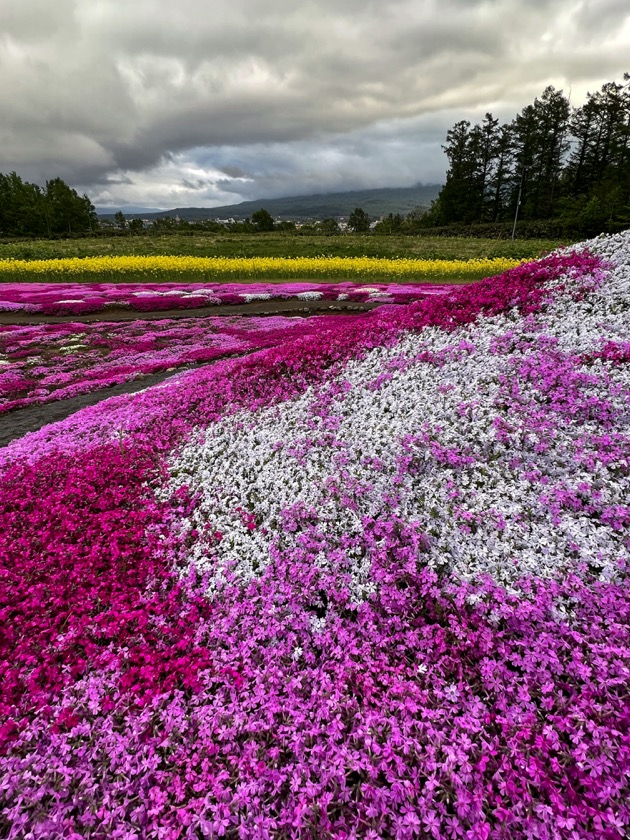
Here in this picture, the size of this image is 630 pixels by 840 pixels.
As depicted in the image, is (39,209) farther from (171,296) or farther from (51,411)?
(51,411)

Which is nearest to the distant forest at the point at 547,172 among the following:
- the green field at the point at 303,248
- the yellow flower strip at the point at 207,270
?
the green field at the point at 303,248

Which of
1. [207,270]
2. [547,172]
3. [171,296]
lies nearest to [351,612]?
[171,296]

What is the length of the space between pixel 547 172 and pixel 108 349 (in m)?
117

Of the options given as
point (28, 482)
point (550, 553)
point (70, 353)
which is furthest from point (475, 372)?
point (70, 353)

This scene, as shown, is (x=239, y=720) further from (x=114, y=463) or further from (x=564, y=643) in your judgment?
(x=114, y=463)

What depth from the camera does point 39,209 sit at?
109250 millimetres

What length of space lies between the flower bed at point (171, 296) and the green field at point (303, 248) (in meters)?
29.9

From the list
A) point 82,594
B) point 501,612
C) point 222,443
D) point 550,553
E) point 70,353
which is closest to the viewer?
point 501,612

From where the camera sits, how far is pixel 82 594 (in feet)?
19.4

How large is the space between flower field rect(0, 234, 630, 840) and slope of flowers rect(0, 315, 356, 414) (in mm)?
8016

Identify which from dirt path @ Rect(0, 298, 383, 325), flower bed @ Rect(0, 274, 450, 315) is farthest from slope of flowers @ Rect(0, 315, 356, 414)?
flower bed @ Rect(0, 274, 450, 315)

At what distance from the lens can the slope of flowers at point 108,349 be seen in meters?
16.5

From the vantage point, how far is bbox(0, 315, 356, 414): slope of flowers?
16.5 m

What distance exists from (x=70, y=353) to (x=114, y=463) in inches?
611
